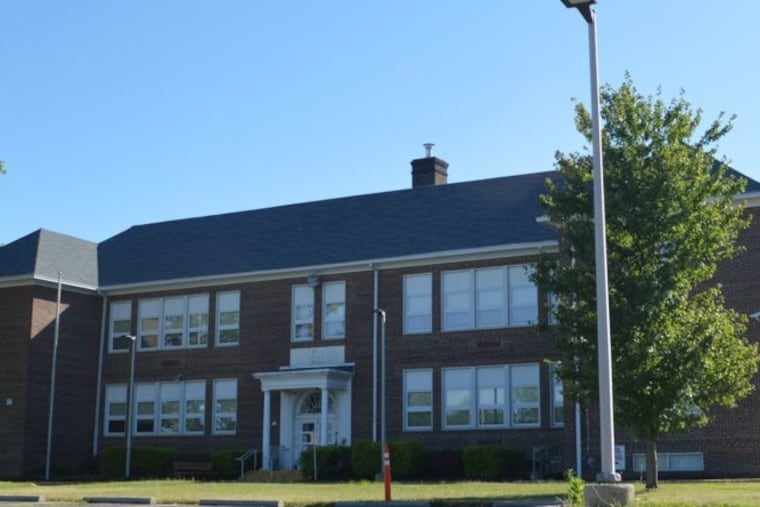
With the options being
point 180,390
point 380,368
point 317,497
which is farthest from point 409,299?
point 317,497

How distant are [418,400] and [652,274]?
15.3 metres

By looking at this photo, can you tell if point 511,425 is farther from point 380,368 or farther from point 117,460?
point 117,460

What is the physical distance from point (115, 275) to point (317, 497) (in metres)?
23.2

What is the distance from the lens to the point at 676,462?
1151 inches

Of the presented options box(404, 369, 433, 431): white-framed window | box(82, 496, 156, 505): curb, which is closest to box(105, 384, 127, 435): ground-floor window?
box(404, 369, 433, 431): white-framed window

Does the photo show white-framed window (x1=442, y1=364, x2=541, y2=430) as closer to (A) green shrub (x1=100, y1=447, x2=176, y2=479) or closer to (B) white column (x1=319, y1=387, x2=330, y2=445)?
(B) white column (x1=319, y1=387, x2=330, y2=445)

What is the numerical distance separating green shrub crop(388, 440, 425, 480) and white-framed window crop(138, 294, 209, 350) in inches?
382

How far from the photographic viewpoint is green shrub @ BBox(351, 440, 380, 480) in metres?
33.5

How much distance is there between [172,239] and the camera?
146 feet

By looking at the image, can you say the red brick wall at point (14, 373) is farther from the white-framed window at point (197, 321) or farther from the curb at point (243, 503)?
the curb at point (243, 503)

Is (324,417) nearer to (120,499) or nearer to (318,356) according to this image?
(318,356)

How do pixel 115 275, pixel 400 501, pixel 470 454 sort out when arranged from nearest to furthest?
pixel 400 501
pixel 470 454
pixel 115 275

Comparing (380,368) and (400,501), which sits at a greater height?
(380,368)

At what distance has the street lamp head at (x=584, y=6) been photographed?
16.3 metres
